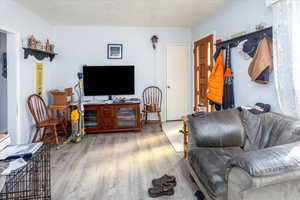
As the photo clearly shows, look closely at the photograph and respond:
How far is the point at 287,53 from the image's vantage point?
193cm

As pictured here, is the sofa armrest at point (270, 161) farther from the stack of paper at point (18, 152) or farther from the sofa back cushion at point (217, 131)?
the stack of paper at point (18, 152)

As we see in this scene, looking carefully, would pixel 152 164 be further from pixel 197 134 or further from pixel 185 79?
pixel 185 79

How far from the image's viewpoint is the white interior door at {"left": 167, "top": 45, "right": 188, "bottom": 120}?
16.7 ft

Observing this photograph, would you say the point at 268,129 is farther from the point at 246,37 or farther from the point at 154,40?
the point at 154,40

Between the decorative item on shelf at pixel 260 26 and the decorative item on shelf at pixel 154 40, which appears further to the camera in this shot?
the decorative item on shelf at pixel 154 40

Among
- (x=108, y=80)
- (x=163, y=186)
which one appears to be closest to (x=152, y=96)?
(x=108, y=80)

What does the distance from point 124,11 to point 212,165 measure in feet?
10.1

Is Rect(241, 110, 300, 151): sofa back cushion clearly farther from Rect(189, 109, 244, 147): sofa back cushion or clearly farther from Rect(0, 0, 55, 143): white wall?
Rect(0, 0, 55, 143): white wall

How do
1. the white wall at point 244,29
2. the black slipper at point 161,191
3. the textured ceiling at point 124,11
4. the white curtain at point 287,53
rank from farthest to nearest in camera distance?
1. the textured ceiling at point 124,11
2. the white wall at point 244,29
3. the black slipper at point 161,191
4. the white curtain at point 287,53

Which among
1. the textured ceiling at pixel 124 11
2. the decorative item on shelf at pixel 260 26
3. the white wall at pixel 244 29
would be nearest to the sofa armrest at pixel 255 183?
the white wall at pixel 244 29

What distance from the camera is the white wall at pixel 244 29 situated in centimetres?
235

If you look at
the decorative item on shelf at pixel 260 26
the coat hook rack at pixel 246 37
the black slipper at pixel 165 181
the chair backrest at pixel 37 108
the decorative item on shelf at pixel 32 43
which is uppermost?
the decorative item on shelf at pixel 32 43

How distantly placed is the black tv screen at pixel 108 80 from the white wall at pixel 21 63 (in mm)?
1103

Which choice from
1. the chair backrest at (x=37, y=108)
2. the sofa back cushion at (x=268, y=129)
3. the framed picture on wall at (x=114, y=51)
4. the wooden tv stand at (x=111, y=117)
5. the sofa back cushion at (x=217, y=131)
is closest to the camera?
the sofa back cushion at (x=268, y=129)
